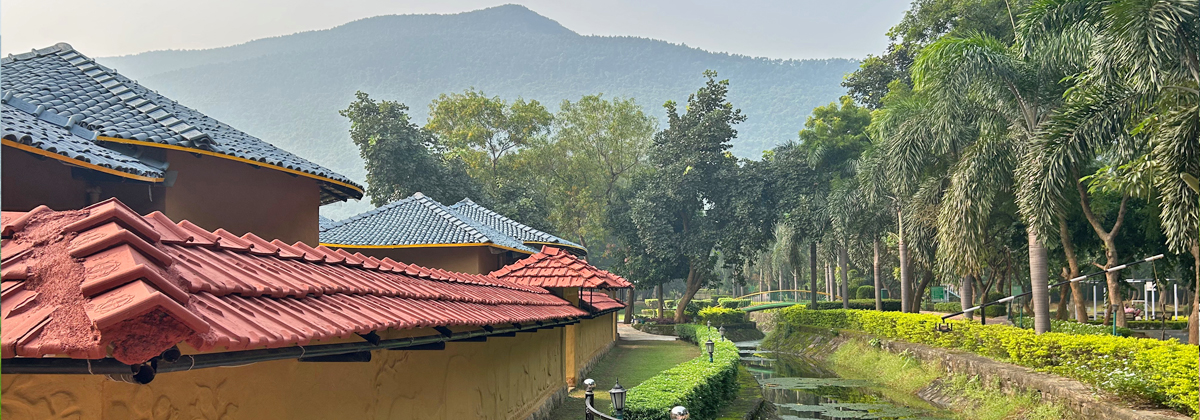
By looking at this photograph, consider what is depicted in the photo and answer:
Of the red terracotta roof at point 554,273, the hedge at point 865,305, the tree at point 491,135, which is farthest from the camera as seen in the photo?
the tree at point 491,135

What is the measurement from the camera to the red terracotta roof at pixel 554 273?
18.6 meters

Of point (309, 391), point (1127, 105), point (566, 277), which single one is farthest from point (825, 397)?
point (309, 391)

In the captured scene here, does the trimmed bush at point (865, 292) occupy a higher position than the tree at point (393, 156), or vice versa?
the tree at point (393, 156)

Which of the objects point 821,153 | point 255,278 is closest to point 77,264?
point 255,278

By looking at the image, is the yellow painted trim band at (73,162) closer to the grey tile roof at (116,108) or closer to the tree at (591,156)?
the grey tile roof at (116,108)

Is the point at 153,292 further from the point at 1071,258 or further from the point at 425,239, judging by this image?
the point at 1071,258

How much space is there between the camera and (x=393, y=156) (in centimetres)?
5325

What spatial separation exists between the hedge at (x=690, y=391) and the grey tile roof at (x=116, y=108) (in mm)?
6955

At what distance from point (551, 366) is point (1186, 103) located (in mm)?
12415

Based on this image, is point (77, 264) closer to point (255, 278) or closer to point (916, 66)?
point (255, 278)

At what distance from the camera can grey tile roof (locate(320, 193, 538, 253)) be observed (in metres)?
27.7

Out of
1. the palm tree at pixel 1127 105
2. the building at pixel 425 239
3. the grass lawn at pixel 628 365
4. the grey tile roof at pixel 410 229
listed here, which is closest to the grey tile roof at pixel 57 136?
the grass lawn at pixel 628 365

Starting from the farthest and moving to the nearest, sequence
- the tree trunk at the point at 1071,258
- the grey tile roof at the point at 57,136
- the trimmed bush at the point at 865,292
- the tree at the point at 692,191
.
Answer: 1. the trimmed bush at the point at 865,292
2. the tree at the point at 692,191
3. the tree trunk at the point at 1071,258
4. the grey tile roof at the point at 57,136

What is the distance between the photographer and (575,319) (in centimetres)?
1669
